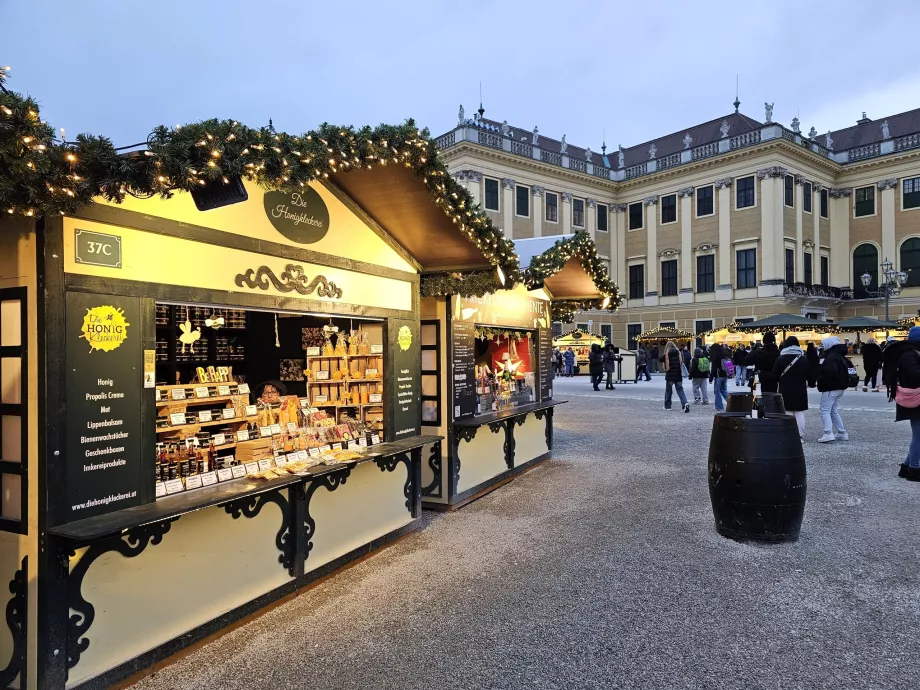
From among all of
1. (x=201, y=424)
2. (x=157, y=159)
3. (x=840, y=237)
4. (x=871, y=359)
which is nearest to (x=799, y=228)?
(x=840, y=237)

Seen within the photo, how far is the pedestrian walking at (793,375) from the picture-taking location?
895 cm

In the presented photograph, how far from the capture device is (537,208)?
36.8 meters

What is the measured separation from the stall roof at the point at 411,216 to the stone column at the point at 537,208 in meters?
31.5

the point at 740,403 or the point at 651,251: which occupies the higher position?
the point at 651,251

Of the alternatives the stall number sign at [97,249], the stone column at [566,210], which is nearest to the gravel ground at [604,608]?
the stall number sign at [97,249]

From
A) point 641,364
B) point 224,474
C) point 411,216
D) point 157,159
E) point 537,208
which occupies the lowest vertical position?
point 224,474

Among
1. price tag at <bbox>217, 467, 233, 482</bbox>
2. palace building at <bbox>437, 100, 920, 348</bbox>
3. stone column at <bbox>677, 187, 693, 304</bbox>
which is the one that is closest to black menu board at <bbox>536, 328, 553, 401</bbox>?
price tag at <bbox>217, 467, 233, 482</bbox>

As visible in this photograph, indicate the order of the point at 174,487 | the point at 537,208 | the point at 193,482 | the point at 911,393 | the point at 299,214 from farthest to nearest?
the point at 537,208, the point at 911,393, the point at 299,214, the point at 193,482, the point at 174,487

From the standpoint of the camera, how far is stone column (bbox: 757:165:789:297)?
34000 millimetres

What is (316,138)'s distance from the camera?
3.67m

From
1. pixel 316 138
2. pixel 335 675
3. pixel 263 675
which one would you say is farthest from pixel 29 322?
pixel 335 675

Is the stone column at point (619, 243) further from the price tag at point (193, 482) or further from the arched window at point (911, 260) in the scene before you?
the price tag at point (193, 482)

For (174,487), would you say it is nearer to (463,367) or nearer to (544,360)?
(463,367)

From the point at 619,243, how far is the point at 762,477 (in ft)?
124
